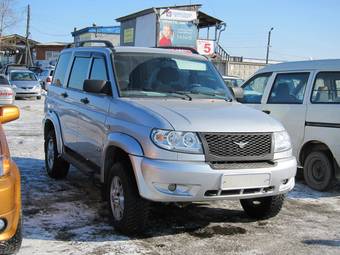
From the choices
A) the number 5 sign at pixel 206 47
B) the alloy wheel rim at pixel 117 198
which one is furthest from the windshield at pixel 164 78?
the number 5 sign at pixel 206 47

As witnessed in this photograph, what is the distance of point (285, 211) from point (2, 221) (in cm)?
370

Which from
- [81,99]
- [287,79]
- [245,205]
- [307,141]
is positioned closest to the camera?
[245,205]

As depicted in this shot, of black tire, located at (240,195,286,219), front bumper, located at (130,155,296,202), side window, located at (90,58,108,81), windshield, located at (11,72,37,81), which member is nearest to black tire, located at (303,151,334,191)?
black tire, located at (240,195,286,219)

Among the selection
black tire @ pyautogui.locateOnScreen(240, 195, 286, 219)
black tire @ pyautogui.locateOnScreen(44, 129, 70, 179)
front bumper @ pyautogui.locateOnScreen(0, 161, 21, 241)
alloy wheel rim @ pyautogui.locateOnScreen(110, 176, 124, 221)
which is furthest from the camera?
black tire @ pyautogui.locateOnScreen(44, 129, 70, 179)

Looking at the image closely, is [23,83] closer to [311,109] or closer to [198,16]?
[198,16]

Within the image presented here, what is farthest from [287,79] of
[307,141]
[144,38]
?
[144,38]

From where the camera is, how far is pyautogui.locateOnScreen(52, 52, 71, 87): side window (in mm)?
7591

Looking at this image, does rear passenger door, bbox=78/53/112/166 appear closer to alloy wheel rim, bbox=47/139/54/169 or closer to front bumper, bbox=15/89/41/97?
alloy wheel rim, bbox=47/139/54/169

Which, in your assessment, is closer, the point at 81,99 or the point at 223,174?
the point at 223,174

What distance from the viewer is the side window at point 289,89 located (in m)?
7.81

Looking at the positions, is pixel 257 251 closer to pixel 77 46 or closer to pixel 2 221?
pixel 2 221

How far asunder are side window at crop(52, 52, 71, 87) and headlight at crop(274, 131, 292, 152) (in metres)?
3.56

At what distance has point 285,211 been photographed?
6301 mm

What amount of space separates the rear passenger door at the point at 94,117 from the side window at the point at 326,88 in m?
3.30
